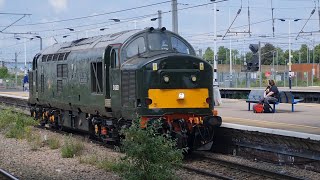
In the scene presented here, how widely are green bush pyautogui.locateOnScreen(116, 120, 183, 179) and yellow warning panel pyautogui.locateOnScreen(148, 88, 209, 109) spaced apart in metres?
3.33

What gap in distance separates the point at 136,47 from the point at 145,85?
161cm

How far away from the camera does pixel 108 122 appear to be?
15.1 meters

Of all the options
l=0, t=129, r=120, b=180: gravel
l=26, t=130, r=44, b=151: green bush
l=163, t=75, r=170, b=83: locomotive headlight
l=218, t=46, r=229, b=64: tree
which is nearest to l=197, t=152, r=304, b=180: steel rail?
l=163, t=75, r=170, b=83: locomotive headlight

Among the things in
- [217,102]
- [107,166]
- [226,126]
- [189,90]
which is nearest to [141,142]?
[107,166]

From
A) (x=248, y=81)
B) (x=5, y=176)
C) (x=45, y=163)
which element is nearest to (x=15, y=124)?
(x=45, y=163)

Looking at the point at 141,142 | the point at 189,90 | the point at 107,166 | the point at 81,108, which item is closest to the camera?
the point at 141,142

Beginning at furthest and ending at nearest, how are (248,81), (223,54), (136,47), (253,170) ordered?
1. (223,54)
2. (248,81)
3. (136,47)
4. (253,170)

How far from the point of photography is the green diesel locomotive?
13117 mm

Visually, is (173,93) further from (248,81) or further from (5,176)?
(248,81)

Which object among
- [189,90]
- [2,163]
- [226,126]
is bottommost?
[2,163]

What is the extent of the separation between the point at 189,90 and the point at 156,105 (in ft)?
3.12

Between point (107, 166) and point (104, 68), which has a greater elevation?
point (104, 68)

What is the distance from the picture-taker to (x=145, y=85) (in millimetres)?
13094

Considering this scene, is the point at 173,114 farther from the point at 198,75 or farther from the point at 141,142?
the point at 141,142
